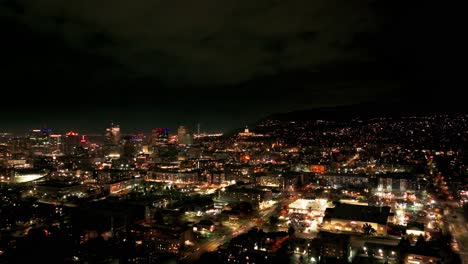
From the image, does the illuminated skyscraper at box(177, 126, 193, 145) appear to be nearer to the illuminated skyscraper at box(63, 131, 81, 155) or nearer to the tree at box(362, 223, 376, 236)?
the illuminated skyscraper at box(63, 131, 81, 155)

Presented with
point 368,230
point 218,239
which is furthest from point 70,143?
point 368,230

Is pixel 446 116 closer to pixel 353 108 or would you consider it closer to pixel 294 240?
pixel 353 108

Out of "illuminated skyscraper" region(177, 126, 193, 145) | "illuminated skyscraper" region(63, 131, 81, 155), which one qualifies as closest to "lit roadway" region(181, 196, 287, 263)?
"illuminated skyscraper" region(63, 131, 81, 155)

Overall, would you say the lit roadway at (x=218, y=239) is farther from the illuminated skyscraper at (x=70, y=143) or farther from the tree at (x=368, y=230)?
the illuminated skyscraper at (x=70, y=143)

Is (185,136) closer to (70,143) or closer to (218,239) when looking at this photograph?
(70,143)

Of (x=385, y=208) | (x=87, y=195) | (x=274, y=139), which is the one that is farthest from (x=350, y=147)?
(x=87, y=195)
